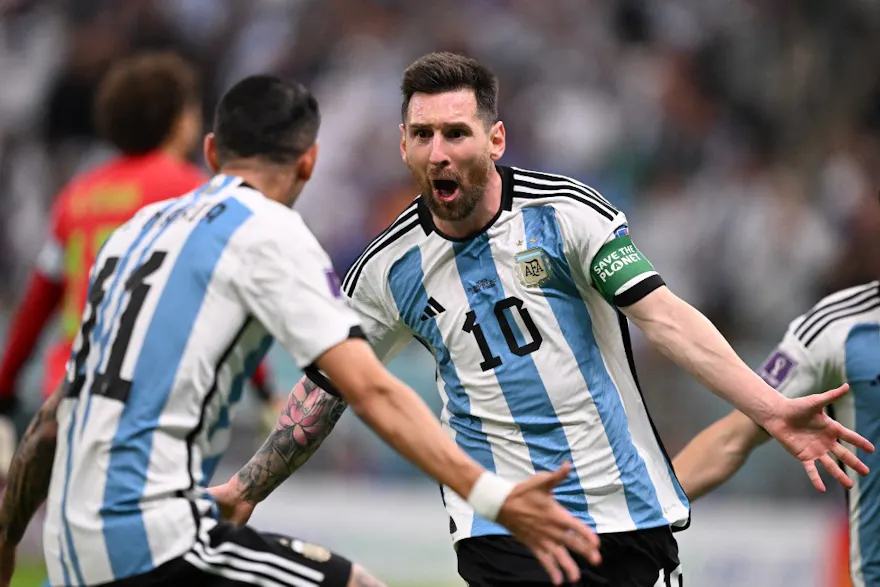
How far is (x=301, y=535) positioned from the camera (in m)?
9.45

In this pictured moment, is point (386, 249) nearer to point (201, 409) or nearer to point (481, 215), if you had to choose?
point (481, 215)

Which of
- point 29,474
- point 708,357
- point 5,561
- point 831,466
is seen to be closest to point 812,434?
point 831,466

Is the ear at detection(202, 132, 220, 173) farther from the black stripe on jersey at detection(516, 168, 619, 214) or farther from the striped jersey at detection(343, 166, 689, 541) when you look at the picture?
the black stripe on jersey at detection(516, 168, 619, 214)

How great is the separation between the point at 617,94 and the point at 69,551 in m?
8.72

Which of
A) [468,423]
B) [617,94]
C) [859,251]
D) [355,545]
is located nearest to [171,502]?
[468,423]

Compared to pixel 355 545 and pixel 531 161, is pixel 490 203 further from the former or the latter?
pixel 531 161

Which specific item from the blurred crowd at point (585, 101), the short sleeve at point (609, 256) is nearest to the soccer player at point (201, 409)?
the short sleeve at point (609, 256)

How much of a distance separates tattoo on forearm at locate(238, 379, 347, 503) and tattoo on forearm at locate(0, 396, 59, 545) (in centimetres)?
75

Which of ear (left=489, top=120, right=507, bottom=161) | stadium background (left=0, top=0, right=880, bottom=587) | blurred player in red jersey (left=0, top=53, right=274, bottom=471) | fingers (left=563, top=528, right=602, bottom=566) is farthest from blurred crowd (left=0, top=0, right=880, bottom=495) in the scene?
fingers (left=563, top=528, right=602, bottom=566)

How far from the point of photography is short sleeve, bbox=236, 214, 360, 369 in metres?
3.63

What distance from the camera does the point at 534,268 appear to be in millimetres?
4668

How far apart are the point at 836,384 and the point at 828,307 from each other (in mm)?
292

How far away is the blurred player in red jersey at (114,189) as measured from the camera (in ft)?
20.8

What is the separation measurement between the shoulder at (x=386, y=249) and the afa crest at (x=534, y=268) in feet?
1.30
